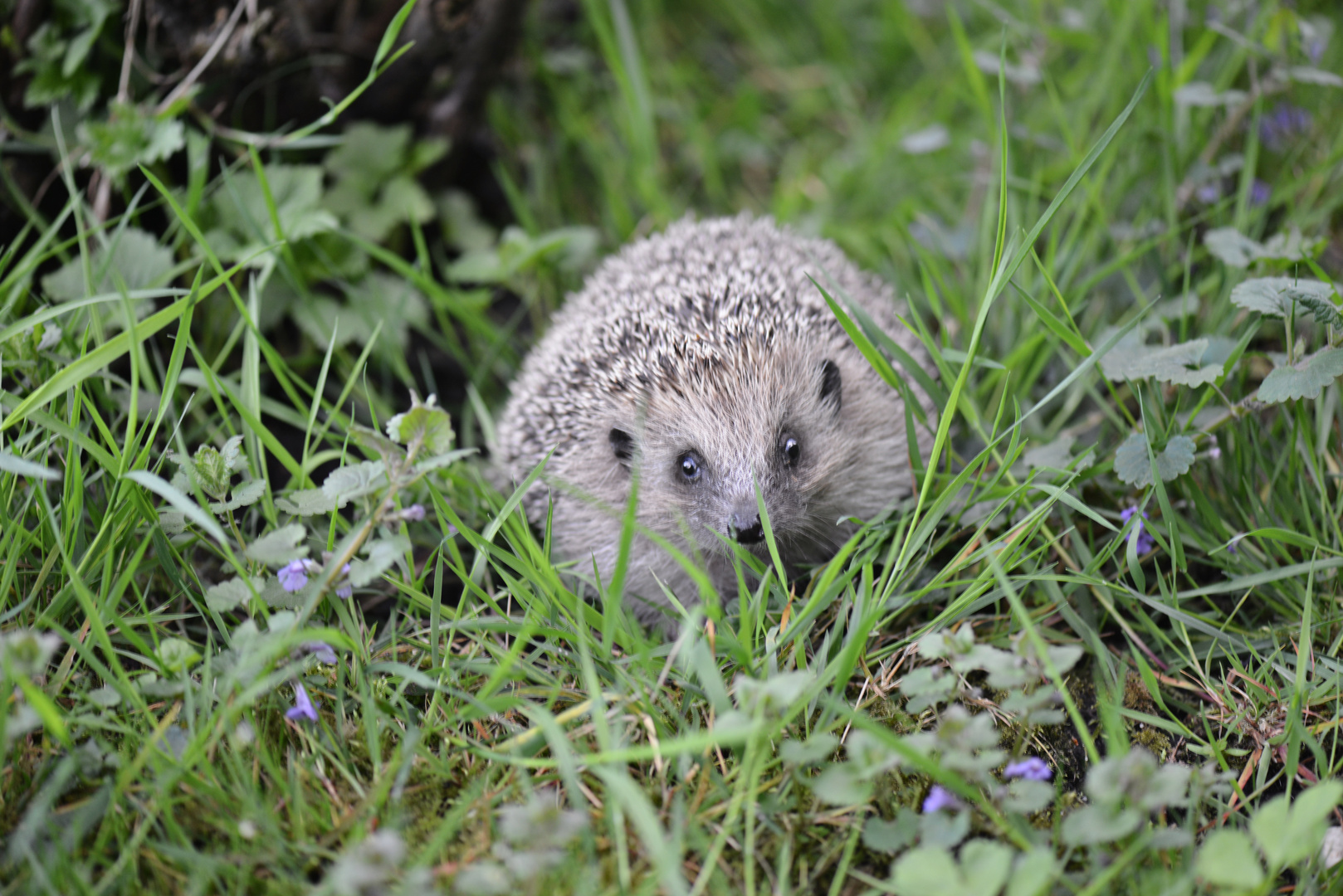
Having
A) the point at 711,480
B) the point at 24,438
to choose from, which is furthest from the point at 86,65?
the point at 711,480

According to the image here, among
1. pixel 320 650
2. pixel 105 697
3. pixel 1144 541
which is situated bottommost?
pixel 1144 541

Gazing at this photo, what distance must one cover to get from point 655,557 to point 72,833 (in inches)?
62.5

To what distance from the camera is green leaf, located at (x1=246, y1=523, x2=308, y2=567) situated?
2014mm

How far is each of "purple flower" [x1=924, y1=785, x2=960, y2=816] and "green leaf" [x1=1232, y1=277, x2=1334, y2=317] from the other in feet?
4.72

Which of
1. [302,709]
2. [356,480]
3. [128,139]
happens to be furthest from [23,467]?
[128,139]

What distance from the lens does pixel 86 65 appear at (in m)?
3.02

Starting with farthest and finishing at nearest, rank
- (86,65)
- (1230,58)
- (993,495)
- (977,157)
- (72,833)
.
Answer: (977,157)
(1230,58)
(86,65)
(993,495)
(72,833)

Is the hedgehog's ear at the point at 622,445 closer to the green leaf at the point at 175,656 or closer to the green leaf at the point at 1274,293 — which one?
the green leaf at the point at 175,656

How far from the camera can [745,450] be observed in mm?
2695

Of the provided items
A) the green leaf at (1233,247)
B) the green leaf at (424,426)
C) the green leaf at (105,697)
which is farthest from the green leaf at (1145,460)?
the green leaf at (105,697)

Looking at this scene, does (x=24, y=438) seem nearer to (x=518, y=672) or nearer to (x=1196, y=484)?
(x=518, y=672)

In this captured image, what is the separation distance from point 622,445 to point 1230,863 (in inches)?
71.5

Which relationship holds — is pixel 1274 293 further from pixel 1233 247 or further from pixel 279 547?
pixel 279 547

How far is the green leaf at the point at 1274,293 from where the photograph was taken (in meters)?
2.29
